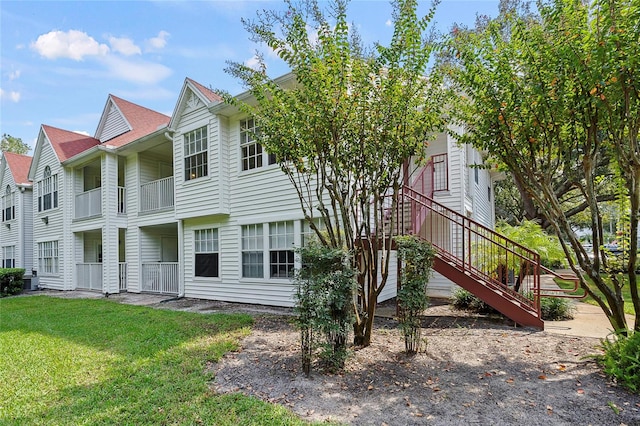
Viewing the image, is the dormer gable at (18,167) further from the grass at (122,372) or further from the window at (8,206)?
the grass at (122,372)

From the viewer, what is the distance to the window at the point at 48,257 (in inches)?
670

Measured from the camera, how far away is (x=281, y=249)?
9406 millimetres

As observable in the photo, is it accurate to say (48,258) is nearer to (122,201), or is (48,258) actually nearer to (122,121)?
(122,201)

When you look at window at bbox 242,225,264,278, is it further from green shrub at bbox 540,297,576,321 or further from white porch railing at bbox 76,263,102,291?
white porch railing at bbox 76,263,102,291

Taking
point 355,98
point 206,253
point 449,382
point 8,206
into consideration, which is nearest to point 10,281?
point 8,206

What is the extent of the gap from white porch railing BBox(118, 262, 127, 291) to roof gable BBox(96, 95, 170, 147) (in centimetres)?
560

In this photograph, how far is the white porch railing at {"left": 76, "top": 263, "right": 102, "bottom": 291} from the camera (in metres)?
14.7

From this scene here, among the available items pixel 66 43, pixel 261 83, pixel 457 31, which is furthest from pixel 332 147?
pixel 66 43

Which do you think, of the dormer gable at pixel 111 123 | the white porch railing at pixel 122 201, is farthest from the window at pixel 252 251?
the dormer gable at pixel 111 123

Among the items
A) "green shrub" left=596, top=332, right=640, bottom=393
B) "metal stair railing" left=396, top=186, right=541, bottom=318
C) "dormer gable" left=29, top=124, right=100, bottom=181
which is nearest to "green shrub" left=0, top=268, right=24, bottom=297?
"dormer gable" left=29, top=124, right=100, bottom=181

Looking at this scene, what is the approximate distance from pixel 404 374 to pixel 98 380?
4.04m

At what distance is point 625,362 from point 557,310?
3.46m

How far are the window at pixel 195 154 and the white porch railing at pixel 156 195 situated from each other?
1454mm

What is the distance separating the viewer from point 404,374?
171 inches
